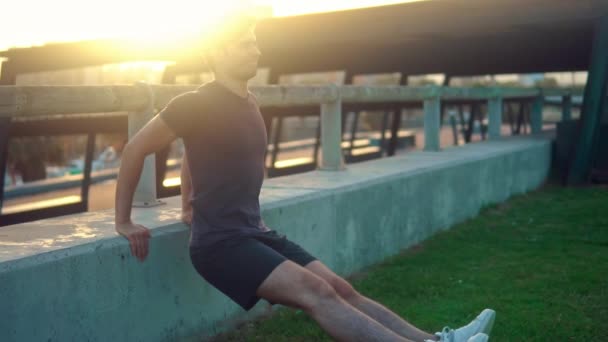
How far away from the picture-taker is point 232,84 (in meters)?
3.86

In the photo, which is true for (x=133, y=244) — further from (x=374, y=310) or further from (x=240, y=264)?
(x=374, y=310)

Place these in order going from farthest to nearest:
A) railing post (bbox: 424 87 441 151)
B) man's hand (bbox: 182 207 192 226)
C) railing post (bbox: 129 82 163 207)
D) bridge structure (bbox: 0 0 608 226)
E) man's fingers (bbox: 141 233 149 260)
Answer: bridge structure (bbox: 0 0 608 226), railing post (bbox: 424 87 441 151), railing post (bbox: 129 82 163 207), man's hand (bbox: 182 207 192 226), man's fingers (bbox: 141 233 149 260)

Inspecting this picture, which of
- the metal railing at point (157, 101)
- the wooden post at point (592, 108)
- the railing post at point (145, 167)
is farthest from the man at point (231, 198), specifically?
the wooden post at point (592, 108)

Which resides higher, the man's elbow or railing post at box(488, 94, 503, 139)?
the man's elbow

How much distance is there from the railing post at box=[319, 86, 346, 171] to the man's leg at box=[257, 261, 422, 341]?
334 cm

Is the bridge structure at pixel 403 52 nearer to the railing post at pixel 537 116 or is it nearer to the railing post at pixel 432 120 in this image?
the railing post at pixel 537 116

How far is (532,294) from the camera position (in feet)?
17.7

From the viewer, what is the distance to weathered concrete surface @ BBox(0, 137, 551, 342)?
339 centimetres

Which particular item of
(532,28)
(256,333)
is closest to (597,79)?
(532,28)

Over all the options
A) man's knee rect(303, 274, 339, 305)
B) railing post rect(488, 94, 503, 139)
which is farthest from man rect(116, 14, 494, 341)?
railing post rect(488, 94, 503, 139)

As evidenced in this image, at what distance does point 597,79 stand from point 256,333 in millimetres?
7313

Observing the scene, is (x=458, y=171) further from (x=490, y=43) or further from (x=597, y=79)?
(x=490, y=43)

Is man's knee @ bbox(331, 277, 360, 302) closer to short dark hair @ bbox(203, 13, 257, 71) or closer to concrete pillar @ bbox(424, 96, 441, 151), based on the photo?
short dark hair @ bbox(203, 13, 257, 71)

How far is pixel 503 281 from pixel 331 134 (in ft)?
6.29
